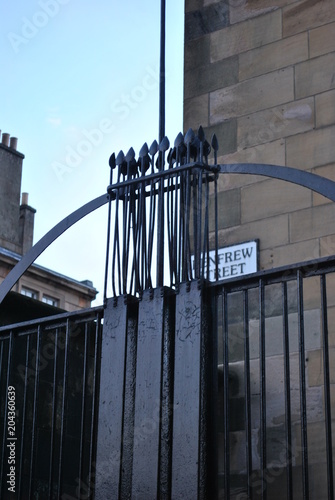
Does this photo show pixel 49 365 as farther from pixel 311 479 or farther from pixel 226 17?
pixel 226 17

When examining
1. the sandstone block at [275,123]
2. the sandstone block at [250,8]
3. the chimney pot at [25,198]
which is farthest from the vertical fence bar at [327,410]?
the chimney pot at [25,198]

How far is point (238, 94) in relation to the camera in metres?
9.39

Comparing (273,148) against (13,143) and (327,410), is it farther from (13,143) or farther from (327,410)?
(13,143)

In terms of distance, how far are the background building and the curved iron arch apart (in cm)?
2502

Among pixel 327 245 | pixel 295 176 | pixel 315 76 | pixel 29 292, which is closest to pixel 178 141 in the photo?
pixel 295 176

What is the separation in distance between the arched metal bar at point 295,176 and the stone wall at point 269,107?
2.64 m

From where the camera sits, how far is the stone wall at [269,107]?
8609 mm

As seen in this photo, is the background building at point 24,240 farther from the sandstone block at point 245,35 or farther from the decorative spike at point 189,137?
the decorative spike at point 189,137

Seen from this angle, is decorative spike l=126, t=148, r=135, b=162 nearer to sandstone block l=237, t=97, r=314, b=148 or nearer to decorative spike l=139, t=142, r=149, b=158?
decorative spike l=139, t=142, r=149, b=158

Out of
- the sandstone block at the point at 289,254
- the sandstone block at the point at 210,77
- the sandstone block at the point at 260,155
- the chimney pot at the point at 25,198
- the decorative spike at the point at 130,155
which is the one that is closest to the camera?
the decorative spike at the point at 130,155

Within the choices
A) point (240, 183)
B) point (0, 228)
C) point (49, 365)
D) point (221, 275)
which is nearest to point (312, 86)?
point (240, 183)

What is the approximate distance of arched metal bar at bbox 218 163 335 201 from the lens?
17.7 ft

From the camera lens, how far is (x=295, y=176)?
560 cm

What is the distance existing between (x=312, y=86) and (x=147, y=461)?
427cm
